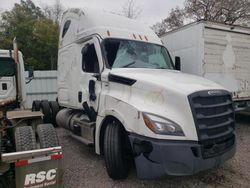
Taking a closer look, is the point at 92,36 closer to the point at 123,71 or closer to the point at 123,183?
the point at 123,71

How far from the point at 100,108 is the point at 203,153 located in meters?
2.13

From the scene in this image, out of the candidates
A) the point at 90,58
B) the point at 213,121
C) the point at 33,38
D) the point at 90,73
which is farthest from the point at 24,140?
the point at 33,38

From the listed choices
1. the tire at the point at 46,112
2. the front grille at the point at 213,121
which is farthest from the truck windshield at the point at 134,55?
the tire at the point at 46,112

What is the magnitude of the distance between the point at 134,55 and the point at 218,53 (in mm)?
3358

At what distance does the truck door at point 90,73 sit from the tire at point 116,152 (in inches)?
39.5

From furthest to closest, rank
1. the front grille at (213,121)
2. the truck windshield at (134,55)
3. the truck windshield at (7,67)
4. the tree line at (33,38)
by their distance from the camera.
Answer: the tree line at (33,38) → the truck windshield at (7,67) → the truck windshield at (134,55) → the front grille at (213,121)

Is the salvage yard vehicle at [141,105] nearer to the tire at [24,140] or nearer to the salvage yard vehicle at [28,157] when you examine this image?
the salvage yard vehicle at [28,157]

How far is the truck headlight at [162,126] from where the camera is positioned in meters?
3.64

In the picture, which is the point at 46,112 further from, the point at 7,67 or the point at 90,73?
the point at 90,73

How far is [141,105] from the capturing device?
3.98 metres

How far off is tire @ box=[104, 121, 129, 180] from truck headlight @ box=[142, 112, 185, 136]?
0.83 metres

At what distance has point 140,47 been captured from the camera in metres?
5.63

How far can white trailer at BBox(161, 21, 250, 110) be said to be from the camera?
7336 mm

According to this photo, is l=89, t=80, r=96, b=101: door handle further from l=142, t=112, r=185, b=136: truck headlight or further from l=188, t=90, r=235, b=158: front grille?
l=188, t=90, r=235, b=158: front grille
